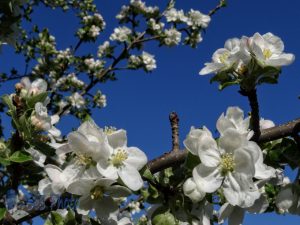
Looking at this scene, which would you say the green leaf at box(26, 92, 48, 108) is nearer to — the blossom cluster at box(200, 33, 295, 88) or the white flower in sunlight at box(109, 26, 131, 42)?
the blossom cluster at box(200, 33, 295, 88)

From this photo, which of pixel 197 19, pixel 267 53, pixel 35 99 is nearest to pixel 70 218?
pixel 35 99

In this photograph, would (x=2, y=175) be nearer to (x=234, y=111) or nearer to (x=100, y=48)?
(x=234, y=111)

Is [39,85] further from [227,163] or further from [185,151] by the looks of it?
[227,163]

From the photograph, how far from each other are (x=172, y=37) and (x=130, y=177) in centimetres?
587

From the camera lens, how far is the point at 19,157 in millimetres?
1725

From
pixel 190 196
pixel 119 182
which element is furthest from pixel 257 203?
pixel 119 182

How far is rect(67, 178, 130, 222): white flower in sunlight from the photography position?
4.92 feet

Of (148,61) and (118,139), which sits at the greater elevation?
(148,61)

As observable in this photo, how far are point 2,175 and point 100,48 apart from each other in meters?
6.21

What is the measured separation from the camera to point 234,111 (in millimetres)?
1670

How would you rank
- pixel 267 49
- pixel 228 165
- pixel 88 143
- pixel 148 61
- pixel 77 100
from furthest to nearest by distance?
1. pixel 148 61
2. pixel 77 100
3. pixel 267 49
4. pixel 228 165
5. pixel 88 143

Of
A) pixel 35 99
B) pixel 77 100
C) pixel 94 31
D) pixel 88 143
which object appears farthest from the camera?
pixel 94 31

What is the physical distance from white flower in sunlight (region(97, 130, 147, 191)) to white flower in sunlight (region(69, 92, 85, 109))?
5.00m

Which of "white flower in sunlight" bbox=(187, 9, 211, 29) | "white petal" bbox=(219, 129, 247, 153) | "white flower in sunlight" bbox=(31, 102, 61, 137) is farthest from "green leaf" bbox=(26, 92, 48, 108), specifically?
"white flower in sunlight" bbox=(187, 9, 211, 29)
